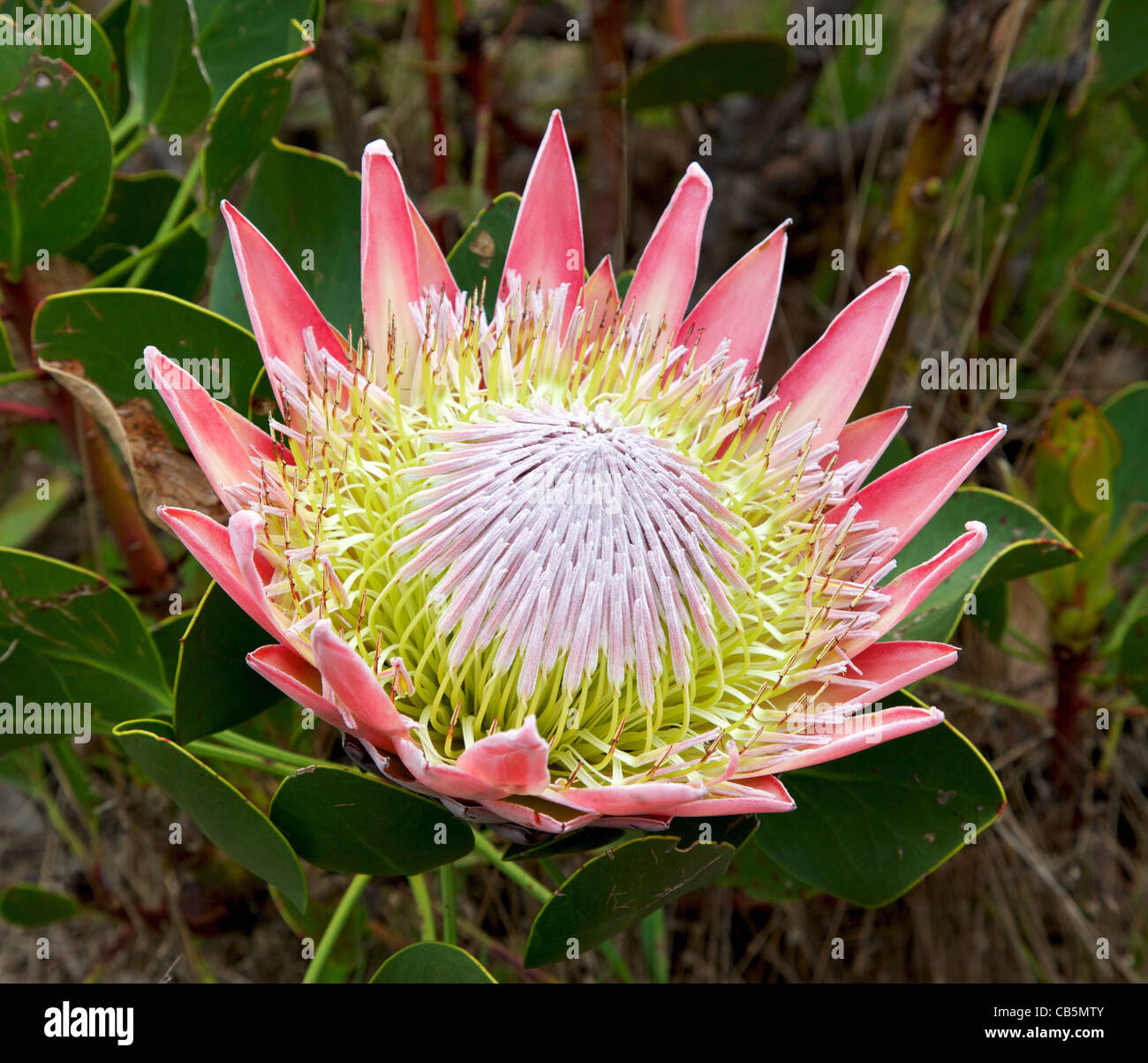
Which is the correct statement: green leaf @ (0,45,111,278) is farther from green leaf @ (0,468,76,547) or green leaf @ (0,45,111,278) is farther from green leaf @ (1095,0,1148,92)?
green leaf @ (1095,0,1148,92)

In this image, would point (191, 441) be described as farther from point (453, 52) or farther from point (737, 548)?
point (453, 52)

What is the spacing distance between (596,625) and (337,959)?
0.75 metres

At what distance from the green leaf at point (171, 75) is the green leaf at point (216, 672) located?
2.28 ft

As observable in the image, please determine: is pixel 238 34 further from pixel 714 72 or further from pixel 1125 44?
pixel 1125 44

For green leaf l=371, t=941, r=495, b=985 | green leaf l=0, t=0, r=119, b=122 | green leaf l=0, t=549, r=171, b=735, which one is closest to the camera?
green leaf l=371, t=941, r=495, b=985

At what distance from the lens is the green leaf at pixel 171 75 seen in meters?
1.35

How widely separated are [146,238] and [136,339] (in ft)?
1.61

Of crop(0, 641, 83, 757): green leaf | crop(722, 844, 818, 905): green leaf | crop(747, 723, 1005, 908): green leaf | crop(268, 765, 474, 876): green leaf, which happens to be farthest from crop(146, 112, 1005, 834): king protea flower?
crop(722, 844, 818, 905): green leaf

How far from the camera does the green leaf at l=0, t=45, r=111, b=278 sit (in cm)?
123

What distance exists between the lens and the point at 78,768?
179 centimetres

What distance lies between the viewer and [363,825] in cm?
106

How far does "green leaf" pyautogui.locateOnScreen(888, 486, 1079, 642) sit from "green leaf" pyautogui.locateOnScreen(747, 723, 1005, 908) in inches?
5.7

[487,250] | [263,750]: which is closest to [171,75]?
[487,250]

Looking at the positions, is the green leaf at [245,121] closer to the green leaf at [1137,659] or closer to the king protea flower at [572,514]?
the king protea flower at [572,514]
